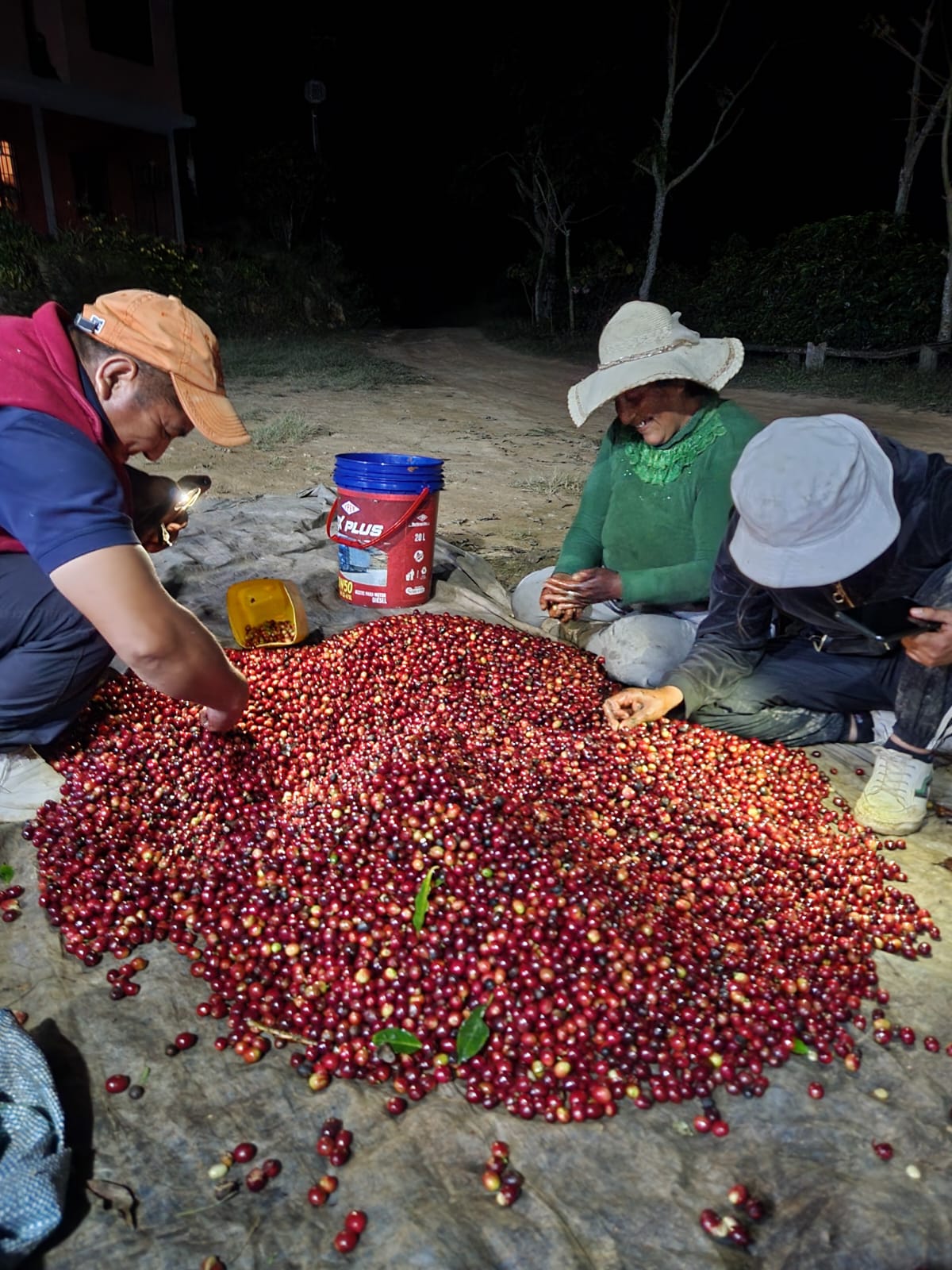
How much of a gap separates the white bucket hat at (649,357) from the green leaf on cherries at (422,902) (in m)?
1.88

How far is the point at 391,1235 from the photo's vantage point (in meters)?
1.57

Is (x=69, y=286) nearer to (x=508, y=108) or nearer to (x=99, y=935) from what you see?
(x=508, y=108)

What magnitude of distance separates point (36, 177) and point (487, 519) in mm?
15746

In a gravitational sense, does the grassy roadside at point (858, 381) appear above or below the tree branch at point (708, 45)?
below

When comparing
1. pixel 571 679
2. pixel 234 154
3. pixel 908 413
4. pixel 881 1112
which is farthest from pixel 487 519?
pixel 234 154

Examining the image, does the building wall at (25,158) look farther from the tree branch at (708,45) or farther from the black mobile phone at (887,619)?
the black mobile phone at (887,619)

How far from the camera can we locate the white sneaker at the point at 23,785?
267cm

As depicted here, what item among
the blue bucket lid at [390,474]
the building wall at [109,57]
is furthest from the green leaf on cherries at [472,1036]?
the building wall at [109,57]

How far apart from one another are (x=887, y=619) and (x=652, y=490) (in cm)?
118

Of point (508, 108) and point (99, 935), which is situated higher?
point (508, 108)

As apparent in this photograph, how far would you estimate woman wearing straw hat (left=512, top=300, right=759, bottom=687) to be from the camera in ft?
11.1

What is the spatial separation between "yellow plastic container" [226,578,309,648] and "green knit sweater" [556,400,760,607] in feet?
4.89

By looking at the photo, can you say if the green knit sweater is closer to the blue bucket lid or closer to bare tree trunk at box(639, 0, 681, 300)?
the blue bucket lid

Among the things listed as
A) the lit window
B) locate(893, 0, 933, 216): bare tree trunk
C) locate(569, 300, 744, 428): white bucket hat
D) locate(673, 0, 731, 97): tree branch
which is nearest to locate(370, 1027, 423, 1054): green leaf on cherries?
locate(569, 300, 744, 428): white bucket hat
